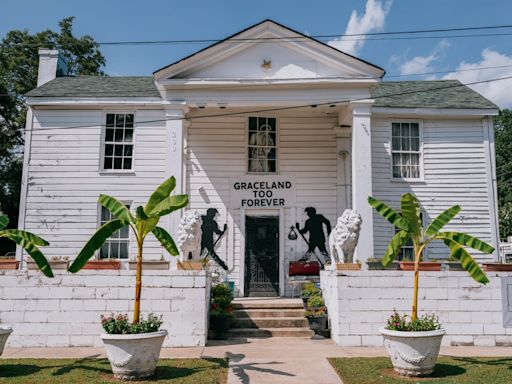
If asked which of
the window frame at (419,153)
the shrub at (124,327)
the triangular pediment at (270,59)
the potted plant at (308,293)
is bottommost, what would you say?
the shrub at (124,327)

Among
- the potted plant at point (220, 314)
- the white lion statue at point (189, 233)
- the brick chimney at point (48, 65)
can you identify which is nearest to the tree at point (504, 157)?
the potted plant at point (220, 314)

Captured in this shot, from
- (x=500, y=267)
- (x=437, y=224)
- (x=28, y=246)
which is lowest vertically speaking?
(x=500, y=267)

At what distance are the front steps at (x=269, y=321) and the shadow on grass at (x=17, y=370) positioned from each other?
420cm

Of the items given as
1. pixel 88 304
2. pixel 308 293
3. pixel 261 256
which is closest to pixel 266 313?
pixel 308 293

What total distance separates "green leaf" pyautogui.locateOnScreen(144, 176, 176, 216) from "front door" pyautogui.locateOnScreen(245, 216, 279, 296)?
6.76 m

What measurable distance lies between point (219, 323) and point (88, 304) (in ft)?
9.20

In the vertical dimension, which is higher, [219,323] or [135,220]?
[135,220]

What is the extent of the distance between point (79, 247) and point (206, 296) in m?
5.60

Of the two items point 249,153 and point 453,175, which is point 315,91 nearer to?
point 249,153

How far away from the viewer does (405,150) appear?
14688mm

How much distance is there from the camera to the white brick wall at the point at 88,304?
9680mm

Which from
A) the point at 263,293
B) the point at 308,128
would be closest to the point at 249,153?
the point at 308,128

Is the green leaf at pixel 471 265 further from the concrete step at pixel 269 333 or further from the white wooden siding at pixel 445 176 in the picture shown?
the white wooden siding at pixel 445 176

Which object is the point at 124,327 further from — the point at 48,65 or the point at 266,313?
the point at 48,65
